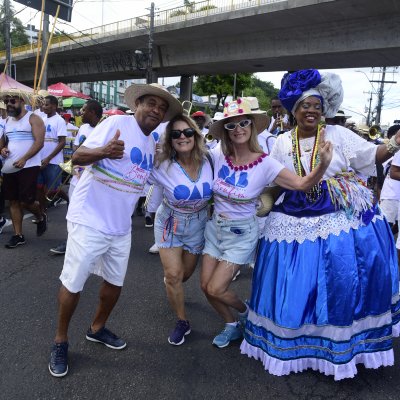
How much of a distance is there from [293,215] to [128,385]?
1571mm

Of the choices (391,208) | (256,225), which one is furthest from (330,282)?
(391,208)

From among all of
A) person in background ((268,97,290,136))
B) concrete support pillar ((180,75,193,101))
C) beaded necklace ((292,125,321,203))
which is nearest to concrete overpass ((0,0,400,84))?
concrete support pillar ((180,75,193,101))

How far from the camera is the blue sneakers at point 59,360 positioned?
7.92ft

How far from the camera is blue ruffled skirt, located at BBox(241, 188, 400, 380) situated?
7.98ft

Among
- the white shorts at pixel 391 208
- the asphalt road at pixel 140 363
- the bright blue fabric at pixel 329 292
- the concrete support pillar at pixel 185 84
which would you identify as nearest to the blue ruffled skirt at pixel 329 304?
the bright blue fabric at pixel 329 292

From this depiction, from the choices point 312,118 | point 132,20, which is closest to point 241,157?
point 312,118

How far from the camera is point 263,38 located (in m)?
17.0

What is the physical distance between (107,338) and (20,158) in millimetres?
3093

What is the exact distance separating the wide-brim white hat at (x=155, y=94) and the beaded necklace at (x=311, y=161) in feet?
2.93

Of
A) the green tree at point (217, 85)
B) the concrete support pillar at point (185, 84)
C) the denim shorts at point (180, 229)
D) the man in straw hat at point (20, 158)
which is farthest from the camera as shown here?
the green tree at point (217, 85)

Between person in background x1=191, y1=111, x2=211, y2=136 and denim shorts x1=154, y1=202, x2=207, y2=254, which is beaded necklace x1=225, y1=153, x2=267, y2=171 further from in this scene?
person in background x1=191, y1=111, x2=211, y2=136

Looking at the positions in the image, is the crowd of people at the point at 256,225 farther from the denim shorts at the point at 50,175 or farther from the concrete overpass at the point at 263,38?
the concrete overpass at the point at 263,38

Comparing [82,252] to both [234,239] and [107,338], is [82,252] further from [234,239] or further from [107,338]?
[234,239]

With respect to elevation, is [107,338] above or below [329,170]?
below
